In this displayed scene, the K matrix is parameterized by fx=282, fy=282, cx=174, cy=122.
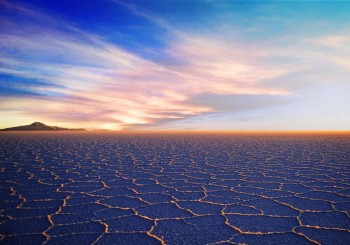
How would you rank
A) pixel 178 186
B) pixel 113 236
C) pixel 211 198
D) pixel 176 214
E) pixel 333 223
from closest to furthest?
pixel 113 236 < pixel 333 223 < pixel 176 214 < pixel 211 198 < pixel 178 186

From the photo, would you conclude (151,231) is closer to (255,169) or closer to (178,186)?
(178,186)

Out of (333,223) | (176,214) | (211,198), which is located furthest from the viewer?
Result: (211,198)

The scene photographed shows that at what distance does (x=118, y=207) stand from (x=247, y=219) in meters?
1.15

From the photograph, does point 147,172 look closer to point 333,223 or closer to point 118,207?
point 118,207

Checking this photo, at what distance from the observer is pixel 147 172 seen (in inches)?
174

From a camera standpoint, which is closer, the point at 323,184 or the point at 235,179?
the point at 323,184

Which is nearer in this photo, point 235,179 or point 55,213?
point 55,213

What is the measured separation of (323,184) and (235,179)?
3.54 ft

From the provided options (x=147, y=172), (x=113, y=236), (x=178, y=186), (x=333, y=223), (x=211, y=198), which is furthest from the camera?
(x=147, y=172)

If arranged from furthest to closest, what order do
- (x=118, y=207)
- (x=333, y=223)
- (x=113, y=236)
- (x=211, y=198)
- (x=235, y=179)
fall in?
(x=235, y=179) < (x=211, y=198) < (x=118, y=207) < (x=333, y=223) < (x=113, y=236)

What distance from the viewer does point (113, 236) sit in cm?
194

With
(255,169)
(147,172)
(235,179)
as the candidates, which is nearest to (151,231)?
(235,179)

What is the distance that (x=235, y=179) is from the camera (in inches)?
151

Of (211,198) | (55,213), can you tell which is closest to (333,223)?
(211,198)
